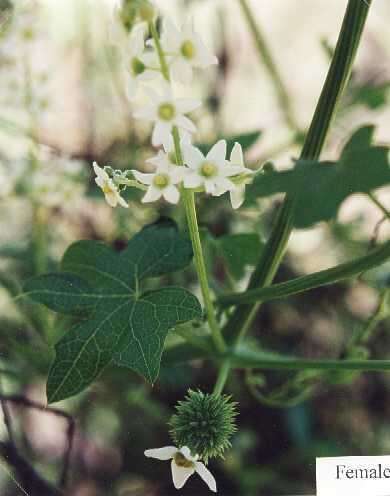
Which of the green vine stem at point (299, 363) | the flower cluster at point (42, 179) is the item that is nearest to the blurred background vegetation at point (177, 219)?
the flower cluster at point (42, 179)

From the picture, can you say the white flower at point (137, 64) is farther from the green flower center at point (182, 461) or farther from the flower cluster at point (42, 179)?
the flower cluster at point (42, 179)

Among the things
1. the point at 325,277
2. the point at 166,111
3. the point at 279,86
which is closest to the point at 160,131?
the point at 166,111

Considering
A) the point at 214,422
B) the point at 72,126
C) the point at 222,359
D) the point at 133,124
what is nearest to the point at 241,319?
the point at 222,359

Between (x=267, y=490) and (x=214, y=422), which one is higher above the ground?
(x=267, y=490)

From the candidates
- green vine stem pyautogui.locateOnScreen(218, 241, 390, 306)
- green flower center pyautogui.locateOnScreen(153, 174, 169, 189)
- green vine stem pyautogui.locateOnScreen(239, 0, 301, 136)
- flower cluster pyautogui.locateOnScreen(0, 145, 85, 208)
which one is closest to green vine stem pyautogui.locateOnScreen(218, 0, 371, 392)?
green vine stem pyautogui.locateOnScreen(218, 241, 390, 306)

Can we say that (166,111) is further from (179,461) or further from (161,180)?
(179,461)

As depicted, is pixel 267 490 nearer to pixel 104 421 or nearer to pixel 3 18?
pixel 104 421
